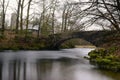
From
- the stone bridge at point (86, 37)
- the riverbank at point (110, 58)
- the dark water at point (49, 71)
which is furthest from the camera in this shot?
the stone bridge at point (86, 37)

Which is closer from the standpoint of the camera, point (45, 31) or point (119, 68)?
point (119, 68)

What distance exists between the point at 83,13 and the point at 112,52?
21.4ft

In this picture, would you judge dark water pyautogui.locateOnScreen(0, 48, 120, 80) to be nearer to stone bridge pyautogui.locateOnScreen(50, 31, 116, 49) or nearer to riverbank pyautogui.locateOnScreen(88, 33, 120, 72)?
riverbank pyautogui.locateOnScreen(88, 33, 120, 72)

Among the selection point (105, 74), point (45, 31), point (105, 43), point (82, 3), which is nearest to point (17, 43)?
point (45, 31)

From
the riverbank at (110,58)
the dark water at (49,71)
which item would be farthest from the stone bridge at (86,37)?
the dark water at (49,71)

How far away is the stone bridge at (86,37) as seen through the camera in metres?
26.6

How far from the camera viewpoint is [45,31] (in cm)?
4906

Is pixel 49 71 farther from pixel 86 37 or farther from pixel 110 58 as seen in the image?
pixel 86 37

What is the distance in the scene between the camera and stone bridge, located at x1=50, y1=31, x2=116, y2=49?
1047 inches

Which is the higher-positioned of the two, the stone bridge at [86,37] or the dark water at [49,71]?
the stone bridge at [86,37]

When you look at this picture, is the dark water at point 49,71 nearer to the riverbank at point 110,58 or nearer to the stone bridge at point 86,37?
the riverbank at point 110,58

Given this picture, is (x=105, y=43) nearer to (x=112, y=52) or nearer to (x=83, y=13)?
(x=112, y=52)

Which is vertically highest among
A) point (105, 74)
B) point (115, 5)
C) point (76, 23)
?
point (115, 5)

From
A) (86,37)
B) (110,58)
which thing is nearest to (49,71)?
(110,58)
